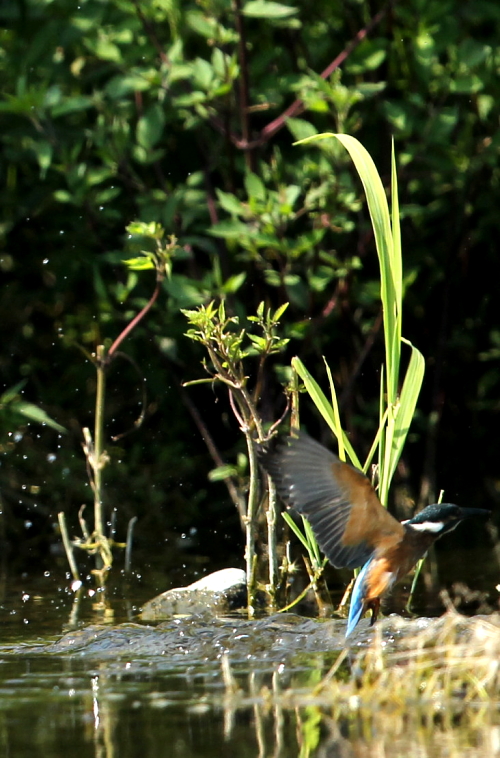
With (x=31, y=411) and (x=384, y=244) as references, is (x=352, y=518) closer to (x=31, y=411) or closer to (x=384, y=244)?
(x=384, y=244)

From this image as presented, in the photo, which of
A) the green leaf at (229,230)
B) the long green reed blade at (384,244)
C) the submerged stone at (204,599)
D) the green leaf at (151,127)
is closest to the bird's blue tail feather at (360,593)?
the long green reed blade at (384,244)

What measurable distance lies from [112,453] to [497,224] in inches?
87.0

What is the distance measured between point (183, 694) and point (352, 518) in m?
0.75

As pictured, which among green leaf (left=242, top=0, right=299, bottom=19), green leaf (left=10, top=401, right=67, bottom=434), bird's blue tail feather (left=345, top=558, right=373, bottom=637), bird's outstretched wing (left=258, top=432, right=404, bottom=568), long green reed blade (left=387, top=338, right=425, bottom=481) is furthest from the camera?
green leaf (left=10, top=401, right=67, bottom=434)

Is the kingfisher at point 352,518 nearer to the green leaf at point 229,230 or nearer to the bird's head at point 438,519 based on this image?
the bird's head at point 438,519

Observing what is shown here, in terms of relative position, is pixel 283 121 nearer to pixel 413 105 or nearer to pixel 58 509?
pixel 413 105

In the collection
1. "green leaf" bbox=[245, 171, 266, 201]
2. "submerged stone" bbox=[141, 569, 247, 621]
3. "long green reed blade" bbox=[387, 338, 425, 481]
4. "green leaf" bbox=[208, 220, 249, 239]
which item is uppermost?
"green leaf" bbox=[245, 171, 266, 201]

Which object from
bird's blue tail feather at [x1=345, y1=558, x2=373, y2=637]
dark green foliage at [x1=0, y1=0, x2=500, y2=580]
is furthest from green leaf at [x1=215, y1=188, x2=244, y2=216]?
bird's blue tail feather at [x1=345, y1=558, x2=373, y2=637]

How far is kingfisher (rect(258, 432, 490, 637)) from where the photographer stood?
338 centimetres

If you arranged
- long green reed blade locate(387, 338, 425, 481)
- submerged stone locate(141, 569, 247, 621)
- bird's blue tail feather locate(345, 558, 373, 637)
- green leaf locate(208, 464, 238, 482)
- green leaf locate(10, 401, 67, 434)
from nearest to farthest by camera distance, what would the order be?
bird's blue tail feather locate(345, 558, 373, 637) < long green reed blade locate(387, 338, 425, 481) < submerged stone locate(141, 569, 247, 621) < green leaf locate(208, 464, 238, 482) < green leaf locate(10, 401, 67, 434)

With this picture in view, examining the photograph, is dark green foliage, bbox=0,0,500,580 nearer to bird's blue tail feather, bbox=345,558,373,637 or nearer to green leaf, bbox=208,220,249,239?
green leaf, bbox=208,220,249,239

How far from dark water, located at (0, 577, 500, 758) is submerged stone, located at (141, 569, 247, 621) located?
0.12 meters

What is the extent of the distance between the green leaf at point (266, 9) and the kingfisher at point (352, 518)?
78.2 inches

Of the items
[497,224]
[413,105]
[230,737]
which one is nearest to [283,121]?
[413,105]
